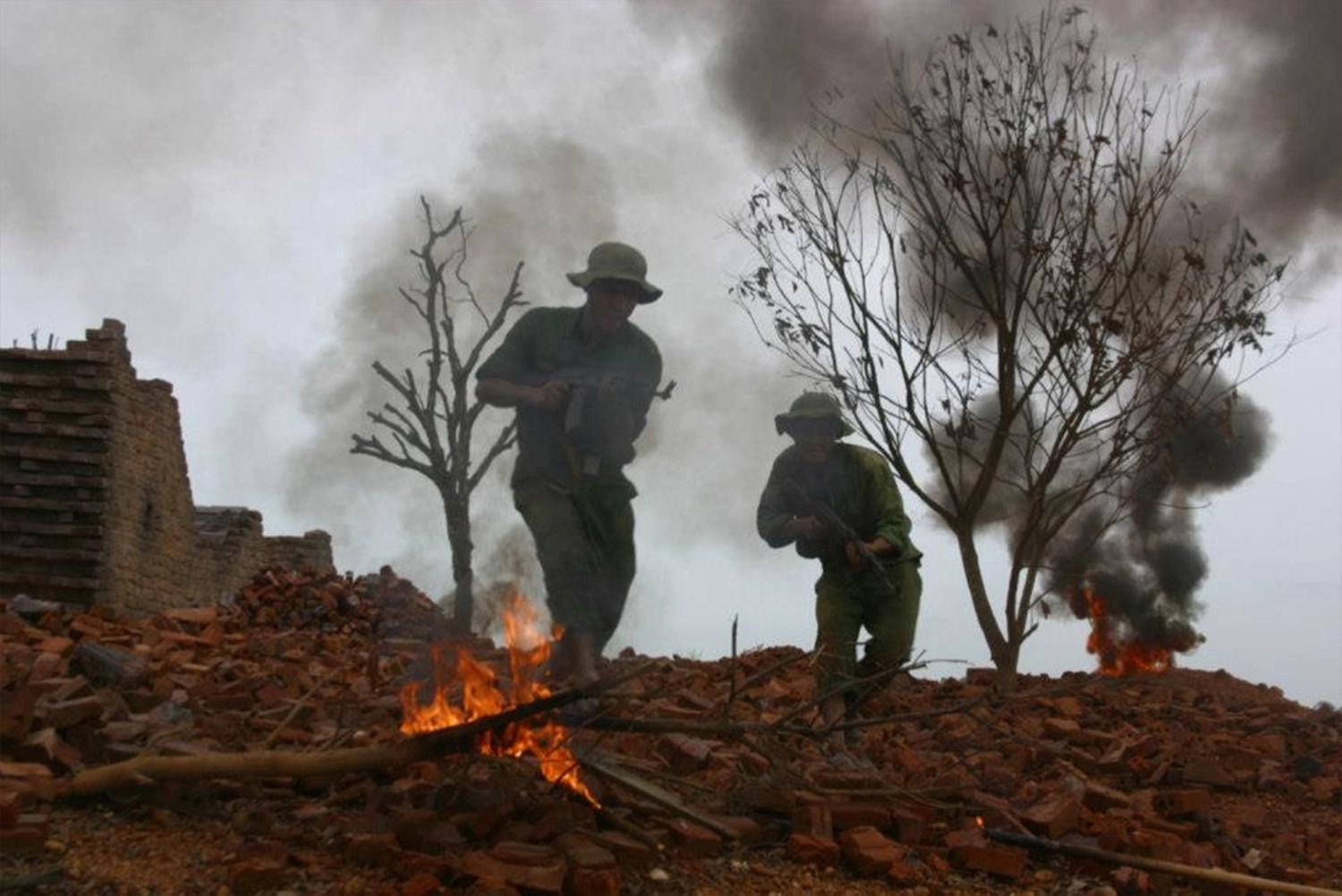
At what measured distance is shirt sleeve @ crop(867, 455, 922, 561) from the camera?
748cm

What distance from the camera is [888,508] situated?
24.8 feet

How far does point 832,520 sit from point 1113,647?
9.36m

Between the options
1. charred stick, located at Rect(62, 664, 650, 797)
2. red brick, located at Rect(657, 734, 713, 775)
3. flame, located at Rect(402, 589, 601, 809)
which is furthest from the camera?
red brick, located at Rect(657, 734, 713, 775)

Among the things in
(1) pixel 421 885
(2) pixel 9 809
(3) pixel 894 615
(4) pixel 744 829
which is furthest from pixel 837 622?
(2) pixel 9 809

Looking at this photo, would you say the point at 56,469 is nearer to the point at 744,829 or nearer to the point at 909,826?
the point at 744,829

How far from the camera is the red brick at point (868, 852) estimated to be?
532 cm

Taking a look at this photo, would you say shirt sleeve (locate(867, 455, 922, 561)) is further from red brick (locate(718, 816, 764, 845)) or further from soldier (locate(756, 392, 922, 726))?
red brick (locate(718, 816, 764, 845))

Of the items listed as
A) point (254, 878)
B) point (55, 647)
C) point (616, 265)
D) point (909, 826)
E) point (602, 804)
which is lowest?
point (254, 878)

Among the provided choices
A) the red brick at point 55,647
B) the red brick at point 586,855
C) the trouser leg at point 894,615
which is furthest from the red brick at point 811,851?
the red brick at point 55,647

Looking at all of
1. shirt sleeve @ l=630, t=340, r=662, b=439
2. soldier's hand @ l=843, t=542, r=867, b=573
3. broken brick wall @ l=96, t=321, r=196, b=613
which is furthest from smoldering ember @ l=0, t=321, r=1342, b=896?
broken brick wall @ l=96, t=321, r=196, b=613

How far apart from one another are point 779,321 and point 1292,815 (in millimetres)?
5989

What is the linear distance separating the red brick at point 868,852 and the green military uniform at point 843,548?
1.99m

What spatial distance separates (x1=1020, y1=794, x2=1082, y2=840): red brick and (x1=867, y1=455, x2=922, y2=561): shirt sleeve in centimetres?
177


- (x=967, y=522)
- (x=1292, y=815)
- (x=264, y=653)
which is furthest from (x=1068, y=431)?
(x=264, y=653)
